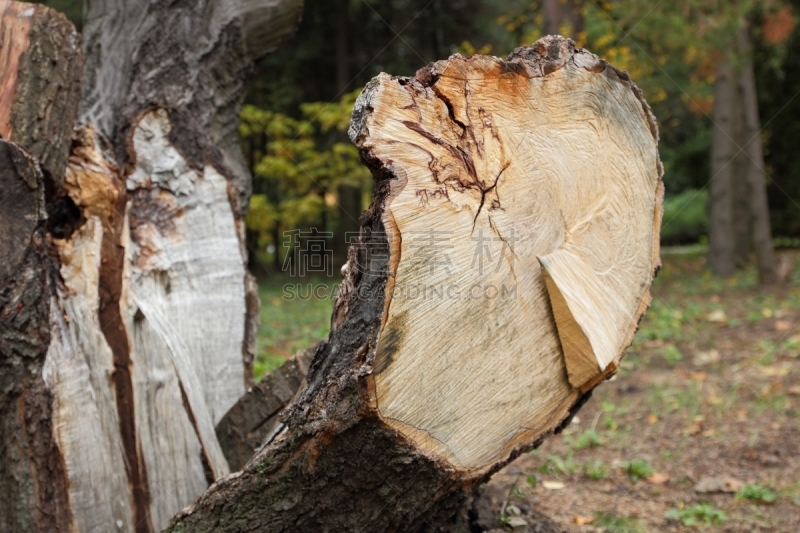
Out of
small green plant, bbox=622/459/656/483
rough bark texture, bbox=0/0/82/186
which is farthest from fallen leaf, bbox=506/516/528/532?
rough bark texture, bbox=0/0/82/186

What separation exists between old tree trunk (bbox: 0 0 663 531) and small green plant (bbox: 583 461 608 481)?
4.52 ft

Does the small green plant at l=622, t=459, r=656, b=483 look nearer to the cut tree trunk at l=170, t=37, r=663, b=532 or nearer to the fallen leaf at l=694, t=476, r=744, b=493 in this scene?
the fallen leaf at l=694, t=476, r=744, b=493

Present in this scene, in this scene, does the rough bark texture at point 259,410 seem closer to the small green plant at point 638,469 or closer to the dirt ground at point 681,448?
the dirt ground at point 681,448

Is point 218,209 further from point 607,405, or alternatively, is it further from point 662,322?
point 662,322

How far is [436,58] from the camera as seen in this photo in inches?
458

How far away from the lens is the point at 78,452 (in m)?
2.17

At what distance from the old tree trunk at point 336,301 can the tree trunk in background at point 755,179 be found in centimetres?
690

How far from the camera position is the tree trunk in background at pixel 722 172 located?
29.0 feet

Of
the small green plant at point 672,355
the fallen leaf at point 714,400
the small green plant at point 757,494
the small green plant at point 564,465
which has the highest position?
the small green plant at point 672,355

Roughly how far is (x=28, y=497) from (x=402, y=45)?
10.4 meters

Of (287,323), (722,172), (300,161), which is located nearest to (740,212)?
(722,172)

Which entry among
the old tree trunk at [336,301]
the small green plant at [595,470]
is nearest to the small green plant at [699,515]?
the small green plant at [595,470]

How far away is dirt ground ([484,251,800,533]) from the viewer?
2719mm

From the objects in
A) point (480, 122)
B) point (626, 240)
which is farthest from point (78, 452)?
point (626, 240)
